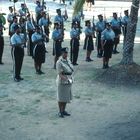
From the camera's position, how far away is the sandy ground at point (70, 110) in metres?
11.9

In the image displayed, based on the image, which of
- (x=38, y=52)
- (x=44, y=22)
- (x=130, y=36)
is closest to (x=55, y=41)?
(x=38, y=52)

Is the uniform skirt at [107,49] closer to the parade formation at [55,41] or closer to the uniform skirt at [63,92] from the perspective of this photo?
the parade formation at [55,41]

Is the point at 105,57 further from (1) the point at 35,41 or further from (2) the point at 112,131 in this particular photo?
(2) the point at 112,131

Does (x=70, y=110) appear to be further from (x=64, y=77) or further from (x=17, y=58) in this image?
(x=17, y=58)

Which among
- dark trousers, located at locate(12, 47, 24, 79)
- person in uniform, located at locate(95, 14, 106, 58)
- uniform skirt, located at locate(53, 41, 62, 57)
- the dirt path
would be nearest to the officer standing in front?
person in uniform, located at locate(95, 14, 106, 58)

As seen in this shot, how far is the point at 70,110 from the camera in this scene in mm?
13758

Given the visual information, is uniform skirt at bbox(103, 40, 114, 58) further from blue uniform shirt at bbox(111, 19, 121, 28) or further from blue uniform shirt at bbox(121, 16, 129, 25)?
blue uniform shirt at bbox(121, 16, 129, 25)

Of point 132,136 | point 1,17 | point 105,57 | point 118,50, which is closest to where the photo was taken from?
point 1,17

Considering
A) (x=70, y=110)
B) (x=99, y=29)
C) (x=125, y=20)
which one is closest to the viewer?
(x=70, y=110)

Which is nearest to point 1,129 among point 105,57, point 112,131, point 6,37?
point 112,131

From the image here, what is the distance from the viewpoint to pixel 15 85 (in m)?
16.4

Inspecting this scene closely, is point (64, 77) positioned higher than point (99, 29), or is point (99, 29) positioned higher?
point (64, 77)

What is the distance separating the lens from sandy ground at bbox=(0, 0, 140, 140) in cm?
1193

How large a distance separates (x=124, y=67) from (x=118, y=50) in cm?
550
